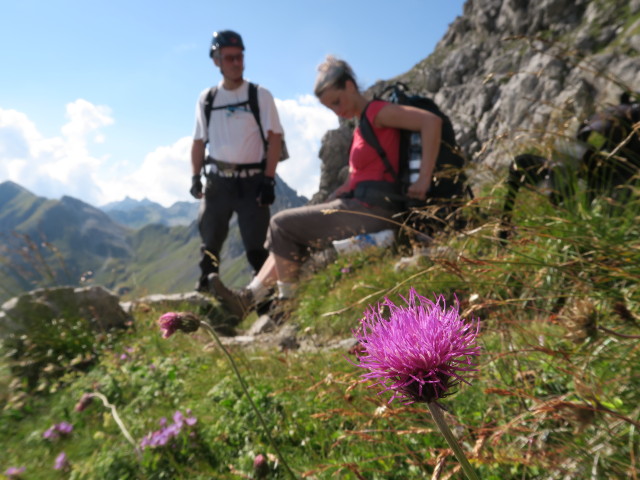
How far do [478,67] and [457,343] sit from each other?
101m

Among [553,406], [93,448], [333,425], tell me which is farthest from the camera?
[93,448]

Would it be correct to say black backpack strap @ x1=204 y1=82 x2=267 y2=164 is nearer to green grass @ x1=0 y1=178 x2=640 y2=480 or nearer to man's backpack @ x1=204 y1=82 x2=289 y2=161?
man's backpack @ x1=204 y1=82 x2=289 y2=161

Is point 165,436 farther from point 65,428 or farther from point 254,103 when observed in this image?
point 254,103

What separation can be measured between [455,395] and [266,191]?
4616 millimetres

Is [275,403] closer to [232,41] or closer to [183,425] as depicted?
[183,425]

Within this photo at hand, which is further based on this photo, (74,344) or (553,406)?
(74,344)

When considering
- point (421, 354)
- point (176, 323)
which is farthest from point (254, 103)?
point (421, 354)

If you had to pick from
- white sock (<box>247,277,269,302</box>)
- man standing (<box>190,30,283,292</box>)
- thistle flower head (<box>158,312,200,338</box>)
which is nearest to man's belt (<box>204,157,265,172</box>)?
man standing (<box>190,30,283,292</box>)

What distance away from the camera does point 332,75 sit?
5027 millimetres

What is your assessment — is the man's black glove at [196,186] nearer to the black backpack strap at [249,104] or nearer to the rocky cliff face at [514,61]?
the black backpack strap at [249,104]

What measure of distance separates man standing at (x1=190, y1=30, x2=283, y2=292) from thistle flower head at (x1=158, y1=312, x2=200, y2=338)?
453cm

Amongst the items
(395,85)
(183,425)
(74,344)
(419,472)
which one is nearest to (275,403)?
(183,425)

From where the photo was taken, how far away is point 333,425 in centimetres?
201

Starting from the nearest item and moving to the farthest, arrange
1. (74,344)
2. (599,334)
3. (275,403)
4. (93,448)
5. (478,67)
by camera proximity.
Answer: (599,334) < (275,403) < (93,448) < (74,344) < (478,67)
